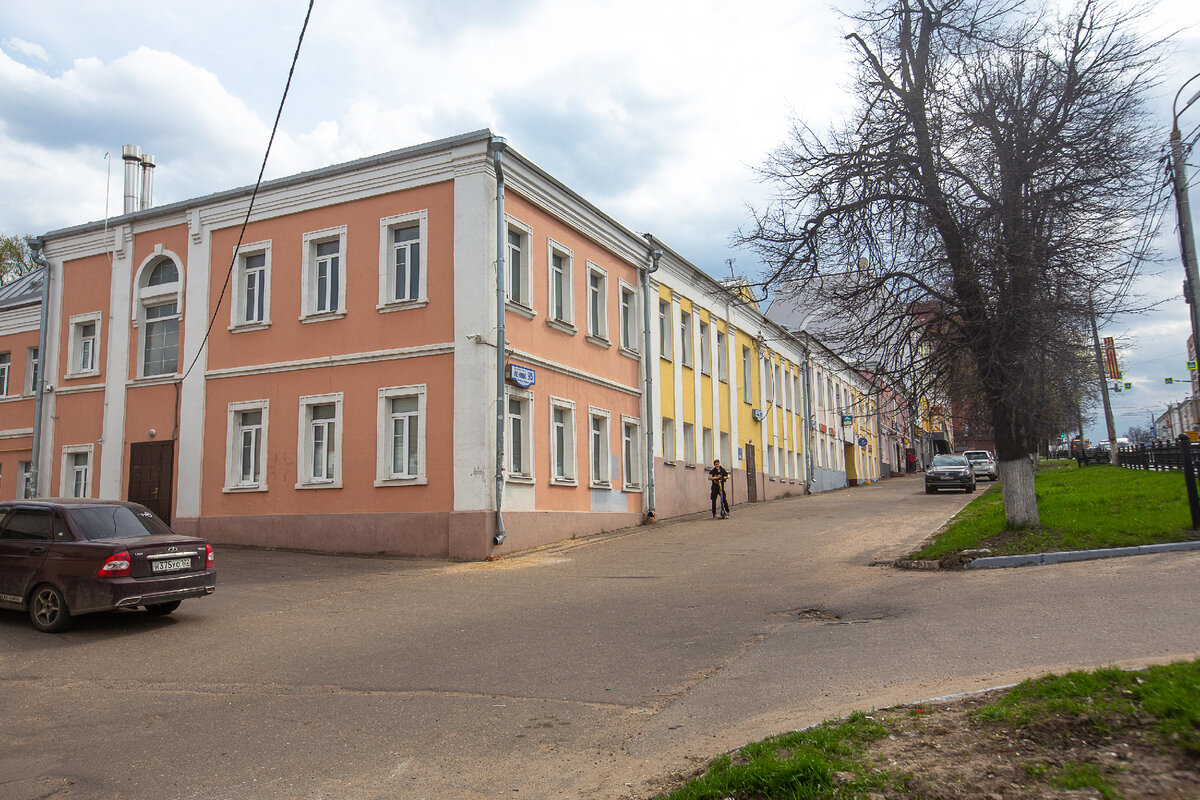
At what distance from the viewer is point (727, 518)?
82.2ft

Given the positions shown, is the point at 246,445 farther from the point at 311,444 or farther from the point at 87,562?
the point at 87,562

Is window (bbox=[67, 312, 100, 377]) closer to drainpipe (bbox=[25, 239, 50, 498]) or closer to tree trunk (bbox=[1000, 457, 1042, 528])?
drainpipe (bbox=[25, 239, 50, 498])

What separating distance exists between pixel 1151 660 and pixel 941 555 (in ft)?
24.0

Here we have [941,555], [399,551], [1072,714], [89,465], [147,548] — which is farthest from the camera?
[89,465]

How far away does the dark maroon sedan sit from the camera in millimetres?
10148

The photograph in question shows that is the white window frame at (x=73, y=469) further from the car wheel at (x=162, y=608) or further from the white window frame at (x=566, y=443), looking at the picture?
the car wheel at (x=162, y=608)

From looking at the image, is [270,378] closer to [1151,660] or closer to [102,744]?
[102,744]

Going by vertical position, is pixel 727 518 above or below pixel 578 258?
below

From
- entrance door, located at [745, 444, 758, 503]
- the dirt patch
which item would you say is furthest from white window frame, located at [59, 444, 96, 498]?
the dirt patch

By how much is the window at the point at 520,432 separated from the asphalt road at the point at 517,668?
483 cm

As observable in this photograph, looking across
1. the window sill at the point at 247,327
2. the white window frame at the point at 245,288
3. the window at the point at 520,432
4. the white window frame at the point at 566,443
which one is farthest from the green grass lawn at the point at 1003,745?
the white window frame at the point at 245,288

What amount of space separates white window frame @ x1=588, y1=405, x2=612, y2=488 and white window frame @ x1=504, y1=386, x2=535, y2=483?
9.54ft

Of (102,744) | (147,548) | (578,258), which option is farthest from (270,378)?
(102,744)

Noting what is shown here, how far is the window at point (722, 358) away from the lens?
31938mm
